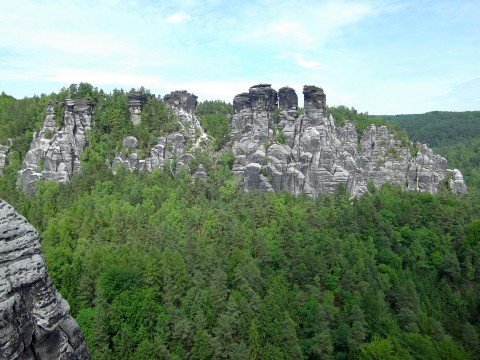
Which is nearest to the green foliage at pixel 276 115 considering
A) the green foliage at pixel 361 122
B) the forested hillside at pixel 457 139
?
the green foliage at pixel 361 122

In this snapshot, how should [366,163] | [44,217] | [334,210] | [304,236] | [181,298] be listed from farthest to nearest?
[366,163] → [334,210] → [44,217] → [304,236] → [181,298]

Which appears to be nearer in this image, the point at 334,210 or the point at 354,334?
the point at 354,334

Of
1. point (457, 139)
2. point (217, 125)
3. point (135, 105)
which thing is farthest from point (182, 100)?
point (457, 139)

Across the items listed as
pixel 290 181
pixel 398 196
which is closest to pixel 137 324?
pixel 290 181

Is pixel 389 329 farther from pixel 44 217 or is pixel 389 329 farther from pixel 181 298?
pixel 44 217

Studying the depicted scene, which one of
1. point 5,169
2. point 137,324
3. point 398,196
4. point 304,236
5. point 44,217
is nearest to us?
point 137,324

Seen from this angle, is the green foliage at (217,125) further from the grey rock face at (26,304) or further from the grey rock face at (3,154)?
the grey rock face at (26,304)

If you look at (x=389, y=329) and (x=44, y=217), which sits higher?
(x=44, y=217)
